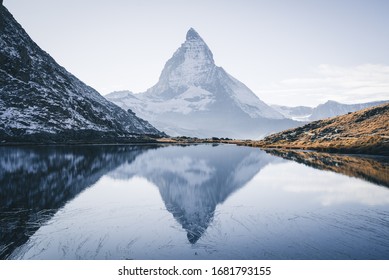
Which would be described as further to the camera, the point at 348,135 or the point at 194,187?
the point at 348,135

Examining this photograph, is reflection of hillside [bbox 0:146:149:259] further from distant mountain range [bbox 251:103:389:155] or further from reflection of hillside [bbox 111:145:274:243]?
distant mountain range [bbox 251:103:389:155]

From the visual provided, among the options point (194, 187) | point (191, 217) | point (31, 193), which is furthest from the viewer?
point (194, 187)

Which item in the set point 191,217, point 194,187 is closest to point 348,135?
point 194,187

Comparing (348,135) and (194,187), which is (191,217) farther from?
(348,135)

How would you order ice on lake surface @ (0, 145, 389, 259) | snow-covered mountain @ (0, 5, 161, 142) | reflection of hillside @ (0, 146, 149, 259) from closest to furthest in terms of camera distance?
ice on lake surface @ (0, 145, 389, 259) → reflection of hillside @ (0, 146, 149, 259) → snow-covered mountain @ (0, 5, 161, 142)

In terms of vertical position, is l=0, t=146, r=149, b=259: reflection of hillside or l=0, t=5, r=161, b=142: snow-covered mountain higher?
l=0, t=5, r=161, b=142: snow-covered mountain

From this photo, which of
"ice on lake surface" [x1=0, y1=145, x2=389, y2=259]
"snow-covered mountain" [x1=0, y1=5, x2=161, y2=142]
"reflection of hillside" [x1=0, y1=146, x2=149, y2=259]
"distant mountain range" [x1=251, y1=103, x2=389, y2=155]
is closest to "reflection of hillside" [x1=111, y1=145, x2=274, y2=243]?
"ice on lake surface" [x1=0, y1=145, x2=389, y2=259]
